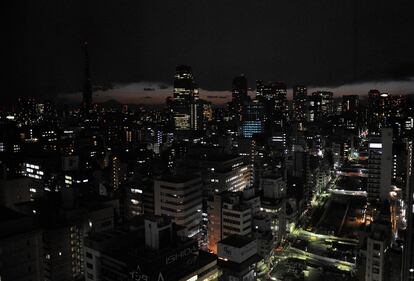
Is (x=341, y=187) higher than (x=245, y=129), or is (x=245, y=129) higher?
(x=245, y=129)

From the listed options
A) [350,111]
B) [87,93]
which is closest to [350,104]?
[350,111]

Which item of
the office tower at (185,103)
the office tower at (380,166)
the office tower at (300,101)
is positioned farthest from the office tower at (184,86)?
the office tower at (380,166)

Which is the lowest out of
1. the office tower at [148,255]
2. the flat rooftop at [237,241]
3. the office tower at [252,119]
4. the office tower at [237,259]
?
the office tower at [237,259]

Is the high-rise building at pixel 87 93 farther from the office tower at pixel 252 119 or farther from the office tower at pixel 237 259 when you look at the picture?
the office tower at pixel 237 259

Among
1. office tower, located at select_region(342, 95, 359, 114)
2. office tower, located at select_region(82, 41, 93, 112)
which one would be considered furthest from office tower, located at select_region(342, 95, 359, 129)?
office tower, located at select_region(82, 41, 93, 112)

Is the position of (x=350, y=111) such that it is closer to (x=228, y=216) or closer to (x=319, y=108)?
(x=319, y=108)

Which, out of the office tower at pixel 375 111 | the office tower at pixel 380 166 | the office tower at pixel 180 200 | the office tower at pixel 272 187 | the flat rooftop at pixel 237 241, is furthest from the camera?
the office tower at pixel 375 111

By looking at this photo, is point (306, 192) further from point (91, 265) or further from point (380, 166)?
point (91, 265)

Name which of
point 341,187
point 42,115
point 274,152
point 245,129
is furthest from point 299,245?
point 42,115
